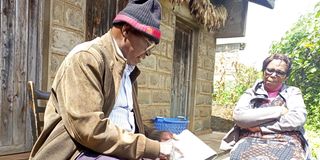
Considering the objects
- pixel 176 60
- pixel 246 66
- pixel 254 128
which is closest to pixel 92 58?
pixel 254 128

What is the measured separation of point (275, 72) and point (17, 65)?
2.15 metres

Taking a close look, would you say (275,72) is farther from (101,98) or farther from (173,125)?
(101,98)

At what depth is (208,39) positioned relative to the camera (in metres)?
6.53

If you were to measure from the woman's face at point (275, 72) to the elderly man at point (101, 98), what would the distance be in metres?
1.48

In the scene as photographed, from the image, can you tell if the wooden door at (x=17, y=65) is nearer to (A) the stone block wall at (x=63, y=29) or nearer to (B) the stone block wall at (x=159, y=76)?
(A) the stone block wall at (x=63, y=29)

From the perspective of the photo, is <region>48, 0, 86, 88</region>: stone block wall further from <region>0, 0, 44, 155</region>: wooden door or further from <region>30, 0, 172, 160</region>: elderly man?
<region>30, 0, 172, 160</region>: elderly man

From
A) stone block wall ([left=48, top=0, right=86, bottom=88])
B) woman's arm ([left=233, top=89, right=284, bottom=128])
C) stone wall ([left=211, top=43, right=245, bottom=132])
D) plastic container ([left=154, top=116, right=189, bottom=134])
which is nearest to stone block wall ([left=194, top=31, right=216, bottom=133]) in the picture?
plastic container ([left=154, top=116, right=189, bottom=134])

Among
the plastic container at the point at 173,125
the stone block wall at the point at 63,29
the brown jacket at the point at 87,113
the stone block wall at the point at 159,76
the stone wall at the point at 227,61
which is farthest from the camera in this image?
the stone wall at the point at 227,61

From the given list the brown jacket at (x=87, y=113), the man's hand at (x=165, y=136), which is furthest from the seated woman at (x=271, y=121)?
the brown jacket at (x=87, y=113)

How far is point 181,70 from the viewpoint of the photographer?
598 cm

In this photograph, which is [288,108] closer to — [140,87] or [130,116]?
[130,116]

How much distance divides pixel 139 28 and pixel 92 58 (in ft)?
0.85

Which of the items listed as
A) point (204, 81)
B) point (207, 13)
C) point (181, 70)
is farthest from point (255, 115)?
point (204, 81)

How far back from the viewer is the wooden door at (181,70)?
5793 mm
